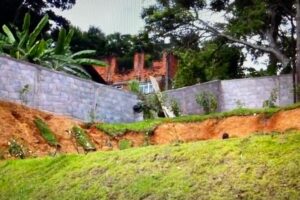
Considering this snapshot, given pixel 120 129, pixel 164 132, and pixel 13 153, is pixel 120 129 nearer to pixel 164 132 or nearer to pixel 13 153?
pixel 164 132

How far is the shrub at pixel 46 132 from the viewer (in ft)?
38.1

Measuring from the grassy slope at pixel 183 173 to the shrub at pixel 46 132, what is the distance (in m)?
4.60

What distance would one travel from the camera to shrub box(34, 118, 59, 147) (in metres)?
11.6

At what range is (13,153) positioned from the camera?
9570 millimetres

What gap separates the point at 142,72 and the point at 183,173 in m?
25.5

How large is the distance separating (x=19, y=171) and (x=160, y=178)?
2.69 metres

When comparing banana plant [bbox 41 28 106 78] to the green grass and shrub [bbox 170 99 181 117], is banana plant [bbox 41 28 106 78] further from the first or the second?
shrub [bbox 170 99 181 117]

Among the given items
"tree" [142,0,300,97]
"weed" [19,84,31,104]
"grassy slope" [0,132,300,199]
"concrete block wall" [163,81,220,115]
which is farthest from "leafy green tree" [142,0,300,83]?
"grassy slope" [0,132,300,199]

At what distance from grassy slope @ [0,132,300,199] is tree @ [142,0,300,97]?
586 inches

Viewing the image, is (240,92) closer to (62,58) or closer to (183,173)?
(62,58)

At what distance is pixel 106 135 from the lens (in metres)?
13.4

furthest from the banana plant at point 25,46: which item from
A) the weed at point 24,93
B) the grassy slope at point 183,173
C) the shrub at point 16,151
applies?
the grassy slope at point 183,173

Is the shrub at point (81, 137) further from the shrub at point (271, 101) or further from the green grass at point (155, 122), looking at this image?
the shrub at point (271, 101)

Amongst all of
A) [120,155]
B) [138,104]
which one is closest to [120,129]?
[138,104]
